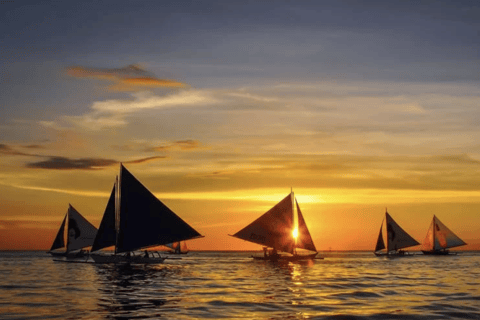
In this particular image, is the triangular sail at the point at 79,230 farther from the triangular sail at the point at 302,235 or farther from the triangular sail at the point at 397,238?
the triangular sail at the point at 397,238

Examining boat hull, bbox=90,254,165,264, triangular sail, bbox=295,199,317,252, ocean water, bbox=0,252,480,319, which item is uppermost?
triangular sail, bbox=295,199,317,252

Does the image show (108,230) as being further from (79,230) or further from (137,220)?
(79,230)

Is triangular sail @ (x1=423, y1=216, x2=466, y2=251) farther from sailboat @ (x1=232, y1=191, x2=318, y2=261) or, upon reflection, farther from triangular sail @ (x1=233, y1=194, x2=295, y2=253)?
triangular sail @ (x1=233, y1=194, x2=295, y2=253)

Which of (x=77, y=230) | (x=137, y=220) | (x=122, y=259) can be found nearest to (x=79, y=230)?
(x=77, y=230)

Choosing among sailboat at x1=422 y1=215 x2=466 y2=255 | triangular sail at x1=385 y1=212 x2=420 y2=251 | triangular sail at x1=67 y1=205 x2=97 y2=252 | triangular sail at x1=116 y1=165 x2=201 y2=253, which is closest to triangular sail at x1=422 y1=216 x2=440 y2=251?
sailboat at x1=422 y1=215 x2=466 y2=255

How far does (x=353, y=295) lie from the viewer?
165ft

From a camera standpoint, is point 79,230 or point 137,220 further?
point 79,230

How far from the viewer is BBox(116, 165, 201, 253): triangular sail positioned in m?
81.0

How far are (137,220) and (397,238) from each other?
87855mm

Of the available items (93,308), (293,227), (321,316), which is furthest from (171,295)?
(293,227)

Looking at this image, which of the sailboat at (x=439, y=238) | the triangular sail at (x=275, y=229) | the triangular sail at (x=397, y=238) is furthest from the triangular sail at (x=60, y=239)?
the sailboat at (x=439, y=238)

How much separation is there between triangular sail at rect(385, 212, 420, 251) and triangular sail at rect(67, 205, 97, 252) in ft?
233

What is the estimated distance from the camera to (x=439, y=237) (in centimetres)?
16188

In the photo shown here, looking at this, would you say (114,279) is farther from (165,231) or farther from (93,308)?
(93,308)
